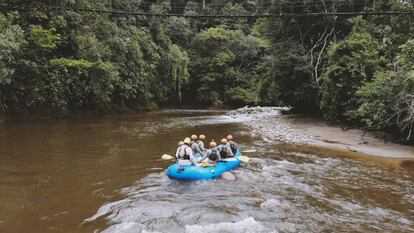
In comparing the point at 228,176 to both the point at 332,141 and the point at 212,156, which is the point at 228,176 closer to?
the point at 212,156

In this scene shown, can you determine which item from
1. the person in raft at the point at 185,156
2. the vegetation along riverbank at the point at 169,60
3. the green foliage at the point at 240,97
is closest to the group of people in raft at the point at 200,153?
the person in raft at the point at 185,156

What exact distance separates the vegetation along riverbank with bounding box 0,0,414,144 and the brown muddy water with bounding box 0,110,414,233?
175 inches

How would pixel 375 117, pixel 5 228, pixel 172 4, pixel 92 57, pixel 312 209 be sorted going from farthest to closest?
pixel 172 4 < pixel 92 57 < pixel 375 117 < pixel 312 209 < pixel 5 228

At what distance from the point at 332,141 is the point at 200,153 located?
22.4 ft

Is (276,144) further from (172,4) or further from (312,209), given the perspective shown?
(172,4)

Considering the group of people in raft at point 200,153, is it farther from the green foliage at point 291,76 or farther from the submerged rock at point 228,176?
the green foliage at point 291,76

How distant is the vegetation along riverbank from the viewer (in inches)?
637

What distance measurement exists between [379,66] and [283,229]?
44.2ft

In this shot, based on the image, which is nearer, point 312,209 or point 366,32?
point 312,209

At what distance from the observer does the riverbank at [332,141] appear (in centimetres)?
1364

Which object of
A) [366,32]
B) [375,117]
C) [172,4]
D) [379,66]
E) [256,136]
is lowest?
[256,136]

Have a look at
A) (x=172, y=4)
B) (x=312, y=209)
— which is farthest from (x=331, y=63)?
(x=172, y=4)

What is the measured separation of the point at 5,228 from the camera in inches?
263

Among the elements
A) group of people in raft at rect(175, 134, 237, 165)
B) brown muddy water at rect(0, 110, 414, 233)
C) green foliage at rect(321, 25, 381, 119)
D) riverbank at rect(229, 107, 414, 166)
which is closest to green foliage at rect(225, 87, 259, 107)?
riverbank at rect(229, 107, 414, 166)
